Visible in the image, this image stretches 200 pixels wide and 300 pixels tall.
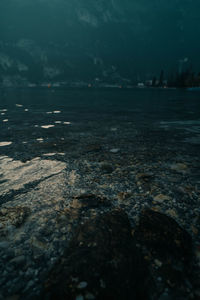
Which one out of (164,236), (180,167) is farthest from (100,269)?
(180,167)

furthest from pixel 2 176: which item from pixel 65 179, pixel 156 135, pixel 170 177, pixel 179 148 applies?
pixel 156 135

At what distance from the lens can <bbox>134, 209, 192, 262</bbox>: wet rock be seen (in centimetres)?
261

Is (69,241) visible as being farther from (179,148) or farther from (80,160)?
(179,148)

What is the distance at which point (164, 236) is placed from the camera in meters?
2.84

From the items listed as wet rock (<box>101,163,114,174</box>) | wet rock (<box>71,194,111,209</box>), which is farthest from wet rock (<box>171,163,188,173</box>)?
wet rock (<box>71,194,111,209</box>)

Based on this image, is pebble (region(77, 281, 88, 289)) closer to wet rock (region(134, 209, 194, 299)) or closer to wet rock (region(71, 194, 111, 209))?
wet rock (region(134, 209, 194, 299))

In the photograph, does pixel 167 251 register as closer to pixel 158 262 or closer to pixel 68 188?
pixel 158 262

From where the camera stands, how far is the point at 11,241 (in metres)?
2.83

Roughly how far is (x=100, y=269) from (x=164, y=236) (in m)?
1.31

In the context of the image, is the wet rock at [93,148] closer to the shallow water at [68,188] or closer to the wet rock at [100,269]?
the shallow water at [68,188]

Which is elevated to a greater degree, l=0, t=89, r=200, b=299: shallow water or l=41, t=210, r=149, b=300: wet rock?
l=41, t=210, r=149, b=300: wet rock

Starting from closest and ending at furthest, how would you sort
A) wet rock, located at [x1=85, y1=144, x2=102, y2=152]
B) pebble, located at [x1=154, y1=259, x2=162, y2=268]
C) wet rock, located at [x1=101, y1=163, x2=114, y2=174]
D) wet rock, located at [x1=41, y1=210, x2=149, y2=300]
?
wet rock, located at [x1=41, y1=210, x2=149, y2=300] → pebble, located at [x1=154, y1=259, x2=162, y2=268] → wet rock, located at [x1=101, y1=163, x2=114, y2=174] → wet rock, located at [x1=85, y1=144, x2=102, y2=152]

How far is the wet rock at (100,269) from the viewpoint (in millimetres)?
2004

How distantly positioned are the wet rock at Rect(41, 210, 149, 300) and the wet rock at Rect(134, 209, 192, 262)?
0.29 meters
